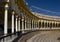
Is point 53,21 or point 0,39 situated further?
point 53,21

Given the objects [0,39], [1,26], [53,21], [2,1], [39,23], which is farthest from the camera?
[53,21]

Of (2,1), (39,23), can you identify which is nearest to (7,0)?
(2,1)

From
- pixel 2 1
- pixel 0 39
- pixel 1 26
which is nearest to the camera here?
pixel 0 39

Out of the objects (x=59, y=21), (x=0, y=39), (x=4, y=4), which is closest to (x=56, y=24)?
(x=59, y=21)

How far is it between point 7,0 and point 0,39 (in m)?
8.21

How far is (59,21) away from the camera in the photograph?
300ft

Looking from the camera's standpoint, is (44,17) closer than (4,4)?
No

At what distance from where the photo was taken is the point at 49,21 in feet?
290

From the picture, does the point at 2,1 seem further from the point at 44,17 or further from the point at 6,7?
the point at 44,17

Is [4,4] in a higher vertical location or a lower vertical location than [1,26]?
higher

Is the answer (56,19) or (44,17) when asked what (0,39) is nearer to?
(44,17)

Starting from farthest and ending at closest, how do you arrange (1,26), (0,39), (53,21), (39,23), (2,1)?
(53,21), (39,23), (1,26), (2,1), (0,39)

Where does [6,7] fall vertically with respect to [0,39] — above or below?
above

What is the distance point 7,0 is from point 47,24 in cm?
7271
